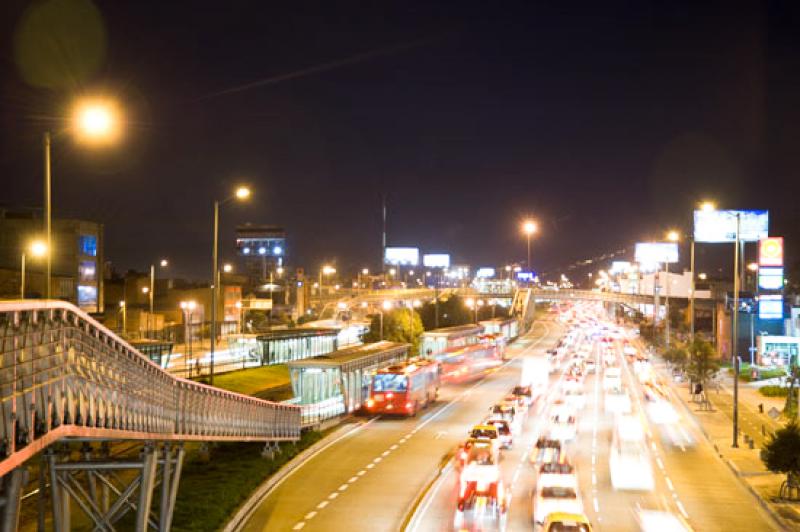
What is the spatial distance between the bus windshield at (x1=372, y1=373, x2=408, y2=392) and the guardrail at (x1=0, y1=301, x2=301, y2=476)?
21.9m

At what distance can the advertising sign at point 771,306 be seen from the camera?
247 ft

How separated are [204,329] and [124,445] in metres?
51.7

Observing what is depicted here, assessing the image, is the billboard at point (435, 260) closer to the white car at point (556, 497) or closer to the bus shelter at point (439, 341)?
the bus shelter at point (439, 341)

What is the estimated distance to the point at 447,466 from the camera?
3066 cm

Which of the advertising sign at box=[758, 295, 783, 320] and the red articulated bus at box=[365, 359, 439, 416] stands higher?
the advertising sign at box=[758, 295, 783, 320]

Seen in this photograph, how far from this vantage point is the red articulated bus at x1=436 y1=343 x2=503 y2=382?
62944 millimetres

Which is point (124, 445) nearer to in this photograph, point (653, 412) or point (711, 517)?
point (711, 517)

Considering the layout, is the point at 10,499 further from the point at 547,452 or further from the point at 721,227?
the point at 721,227

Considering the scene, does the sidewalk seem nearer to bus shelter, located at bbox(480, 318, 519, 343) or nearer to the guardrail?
the guardrail

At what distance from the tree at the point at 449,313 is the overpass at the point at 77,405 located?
3289 inches

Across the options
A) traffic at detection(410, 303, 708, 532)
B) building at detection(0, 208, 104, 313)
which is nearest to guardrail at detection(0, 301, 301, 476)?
traffic at detection(410, 303, 708, 532)

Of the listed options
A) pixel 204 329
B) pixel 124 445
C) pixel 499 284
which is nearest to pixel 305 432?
pixel 124 445

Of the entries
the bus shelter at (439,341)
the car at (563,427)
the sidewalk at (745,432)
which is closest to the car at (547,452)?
the car at (563,427)

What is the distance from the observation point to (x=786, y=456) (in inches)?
1077
